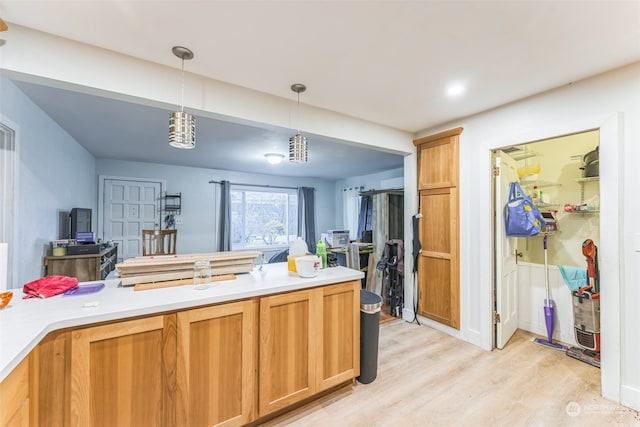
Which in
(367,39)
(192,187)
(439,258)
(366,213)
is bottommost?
(439,258)

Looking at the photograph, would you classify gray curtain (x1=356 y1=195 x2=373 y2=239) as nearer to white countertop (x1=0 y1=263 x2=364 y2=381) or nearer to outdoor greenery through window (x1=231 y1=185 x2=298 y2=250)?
outdoor greenery through window (x1=231 y1=185 x2=298 y2=250)

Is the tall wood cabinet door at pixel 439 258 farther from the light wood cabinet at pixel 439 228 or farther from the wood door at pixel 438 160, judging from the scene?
the wood door at pixel 438 160

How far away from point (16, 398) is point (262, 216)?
19.1 feet

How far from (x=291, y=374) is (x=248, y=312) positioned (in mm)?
559

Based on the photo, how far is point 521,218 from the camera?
2.58 m

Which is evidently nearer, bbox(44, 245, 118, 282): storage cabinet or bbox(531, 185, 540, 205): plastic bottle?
bbox(44, 245, 118, 282): storage cabinet

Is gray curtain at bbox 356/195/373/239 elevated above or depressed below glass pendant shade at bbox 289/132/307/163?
below

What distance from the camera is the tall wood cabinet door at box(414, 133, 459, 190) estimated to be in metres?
2.99

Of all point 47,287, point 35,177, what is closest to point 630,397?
point 47,287

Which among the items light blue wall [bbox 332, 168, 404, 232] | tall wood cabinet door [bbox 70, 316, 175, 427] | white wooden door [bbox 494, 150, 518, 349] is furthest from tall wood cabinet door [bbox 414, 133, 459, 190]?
tall wood cabinet door [bbox 70, 316, 175, 427]

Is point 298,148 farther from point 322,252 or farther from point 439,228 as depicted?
point 439,228

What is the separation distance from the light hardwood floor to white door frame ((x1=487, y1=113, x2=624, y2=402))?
0.25 meters

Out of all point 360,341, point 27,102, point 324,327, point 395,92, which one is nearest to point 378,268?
point 360,341

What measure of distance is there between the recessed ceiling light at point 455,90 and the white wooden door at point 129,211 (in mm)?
5370
